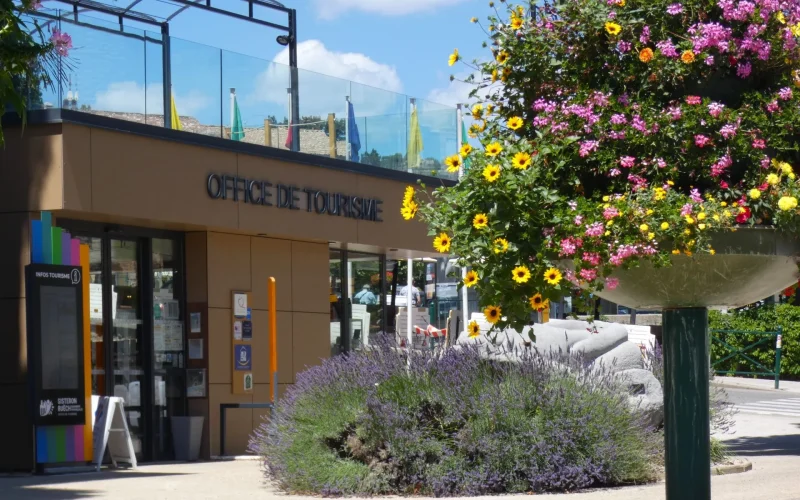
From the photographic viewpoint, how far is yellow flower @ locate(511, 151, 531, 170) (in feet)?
15.1

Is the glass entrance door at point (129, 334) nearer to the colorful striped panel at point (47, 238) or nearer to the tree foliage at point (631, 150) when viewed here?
the colorful striped panel at point (47, 238)

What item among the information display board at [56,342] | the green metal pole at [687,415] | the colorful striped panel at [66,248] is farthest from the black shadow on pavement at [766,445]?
the green metal pole at [687,415]

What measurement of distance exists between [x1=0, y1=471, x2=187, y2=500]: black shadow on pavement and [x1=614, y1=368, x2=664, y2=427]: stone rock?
4684mm

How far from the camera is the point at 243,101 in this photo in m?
16.1

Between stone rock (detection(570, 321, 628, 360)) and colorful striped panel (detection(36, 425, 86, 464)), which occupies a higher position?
stone rock (detection(570, 321, 628, 360))

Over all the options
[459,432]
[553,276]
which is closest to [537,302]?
[553,276]

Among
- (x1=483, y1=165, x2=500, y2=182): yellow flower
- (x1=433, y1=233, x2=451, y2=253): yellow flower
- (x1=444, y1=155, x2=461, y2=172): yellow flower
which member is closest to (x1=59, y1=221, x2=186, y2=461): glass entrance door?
(x1=444, y1=155, x2=461, y2=172): yellow flower

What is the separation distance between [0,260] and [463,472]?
6.40 metres

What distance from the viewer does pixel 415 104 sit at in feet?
64.3

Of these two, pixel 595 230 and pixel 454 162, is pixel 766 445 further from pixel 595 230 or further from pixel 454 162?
pixel 595 230

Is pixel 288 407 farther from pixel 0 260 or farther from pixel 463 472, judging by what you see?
pixel 0 260

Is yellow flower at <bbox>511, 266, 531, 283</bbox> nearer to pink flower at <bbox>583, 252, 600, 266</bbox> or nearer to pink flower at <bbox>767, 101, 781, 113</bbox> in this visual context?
pink flower at <bbox>583, 252, 600, 266</bbox>

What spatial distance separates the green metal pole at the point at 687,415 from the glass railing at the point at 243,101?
10.1 meters

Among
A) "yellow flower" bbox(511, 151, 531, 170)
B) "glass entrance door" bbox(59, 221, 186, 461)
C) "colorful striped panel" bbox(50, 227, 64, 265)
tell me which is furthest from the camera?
"glass entrance door" bbox(59, 221, 186, 461)
